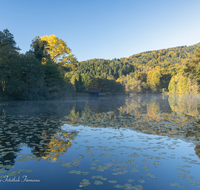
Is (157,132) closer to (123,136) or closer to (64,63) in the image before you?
(123,136)

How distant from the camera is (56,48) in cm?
4612

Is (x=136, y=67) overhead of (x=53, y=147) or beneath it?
overhead

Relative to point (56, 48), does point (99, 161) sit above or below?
below

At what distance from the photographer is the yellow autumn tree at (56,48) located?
148ft

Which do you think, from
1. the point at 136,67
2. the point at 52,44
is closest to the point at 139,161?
the point at 52,44

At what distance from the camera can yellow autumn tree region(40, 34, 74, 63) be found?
45250 millimetres

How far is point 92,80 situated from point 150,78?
59.6m

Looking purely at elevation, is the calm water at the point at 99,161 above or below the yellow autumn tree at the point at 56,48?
below

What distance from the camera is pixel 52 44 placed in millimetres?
45500

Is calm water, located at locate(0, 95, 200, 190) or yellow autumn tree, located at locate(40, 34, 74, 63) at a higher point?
yellow autumn tree, located at locate(40, 34, 74, 63)

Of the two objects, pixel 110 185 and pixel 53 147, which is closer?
pixel 110 185

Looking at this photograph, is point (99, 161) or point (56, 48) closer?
point (99, 161)

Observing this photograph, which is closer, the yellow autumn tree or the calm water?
the calm water

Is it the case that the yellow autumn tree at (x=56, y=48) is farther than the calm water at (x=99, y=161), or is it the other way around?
the yellow autumn tree at (x=56, y=48)
